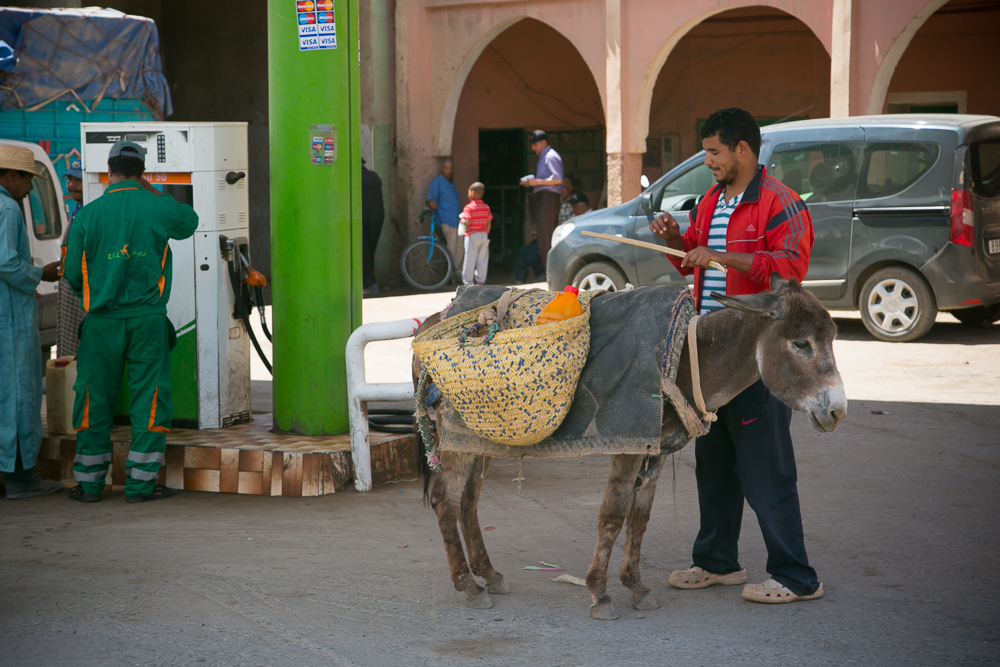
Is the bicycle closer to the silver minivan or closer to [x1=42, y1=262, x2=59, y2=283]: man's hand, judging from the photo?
the silver minivan

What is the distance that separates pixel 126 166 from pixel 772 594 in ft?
13.0

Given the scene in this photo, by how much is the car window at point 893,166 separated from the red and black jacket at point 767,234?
7097mm

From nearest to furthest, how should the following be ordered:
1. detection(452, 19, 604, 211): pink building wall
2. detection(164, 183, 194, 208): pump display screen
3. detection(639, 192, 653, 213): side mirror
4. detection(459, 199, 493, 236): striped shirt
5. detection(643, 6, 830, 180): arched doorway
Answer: detection(164, 183, 194, 208): pump display screen, detection(639, 192, 653, 213): side mirror, detection(459, 199, 493, 236): striped shirt, detection(643, 6, 830, 180): arched doorway, detection(452, 19, 604, 211): pink building wall

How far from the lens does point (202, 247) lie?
251 inches

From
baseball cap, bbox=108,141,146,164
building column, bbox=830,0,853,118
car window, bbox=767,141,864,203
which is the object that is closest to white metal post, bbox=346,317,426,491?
baseball cap, bbox=108,141,146,164

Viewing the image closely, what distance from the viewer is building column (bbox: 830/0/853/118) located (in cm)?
1455

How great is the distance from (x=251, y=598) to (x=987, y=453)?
4.72 metres

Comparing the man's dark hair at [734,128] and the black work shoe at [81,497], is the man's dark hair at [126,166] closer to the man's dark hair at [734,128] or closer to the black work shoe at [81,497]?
the black work shoe at [81,497]

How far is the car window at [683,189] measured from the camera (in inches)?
472

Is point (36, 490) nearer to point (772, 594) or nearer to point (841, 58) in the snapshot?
point (772, 594)

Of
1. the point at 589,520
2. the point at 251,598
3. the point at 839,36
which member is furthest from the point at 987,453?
the point at 839,36

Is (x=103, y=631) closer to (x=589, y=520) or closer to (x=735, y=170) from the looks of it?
(x=589, y=520)

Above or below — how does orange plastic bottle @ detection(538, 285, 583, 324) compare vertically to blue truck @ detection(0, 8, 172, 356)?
below

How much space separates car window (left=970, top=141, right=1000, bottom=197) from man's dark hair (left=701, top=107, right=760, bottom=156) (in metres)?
7.28
